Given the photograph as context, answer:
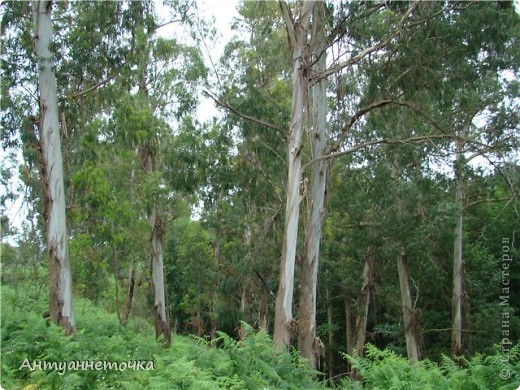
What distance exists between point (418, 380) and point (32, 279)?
49.5ft

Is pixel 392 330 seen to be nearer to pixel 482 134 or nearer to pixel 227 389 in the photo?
pixel 482 134

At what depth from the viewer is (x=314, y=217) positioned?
14.2 meters

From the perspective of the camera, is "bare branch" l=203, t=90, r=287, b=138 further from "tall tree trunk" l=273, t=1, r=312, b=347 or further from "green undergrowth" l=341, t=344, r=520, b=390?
"green undergrowth" l=341, t=344, r=520, b=390

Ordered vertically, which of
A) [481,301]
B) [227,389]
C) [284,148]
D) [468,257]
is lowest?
[227,389]

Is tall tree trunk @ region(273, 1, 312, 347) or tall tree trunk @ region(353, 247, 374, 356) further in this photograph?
tall tree trunk @ region(353, 247, 374, 356)

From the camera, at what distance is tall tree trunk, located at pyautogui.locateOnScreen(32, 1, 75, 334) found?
11977 millimetres

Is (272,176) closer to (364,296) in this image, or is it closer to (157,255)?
(157,255)

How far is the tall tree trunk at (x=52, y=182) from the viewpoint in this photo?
11977mm

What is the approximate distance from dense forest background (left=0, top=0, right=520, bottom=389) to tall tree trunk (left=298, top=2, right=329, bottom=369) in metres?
0.04

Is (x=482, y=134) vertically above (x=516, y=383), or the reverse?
(x=482, y=134)

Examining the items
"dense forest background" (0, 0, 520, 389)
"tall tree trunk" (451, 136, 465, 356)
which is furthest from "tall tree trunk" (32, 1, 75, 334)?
"tall tree trunk" (451, 136, 465, 356)

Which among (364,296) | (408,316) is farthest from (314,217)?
(364,296)

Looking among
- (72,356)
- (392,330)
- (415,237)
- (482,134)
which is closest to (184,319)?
(392,330)

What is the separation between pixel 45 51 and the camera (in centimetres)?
1261
